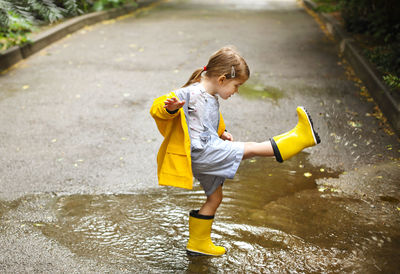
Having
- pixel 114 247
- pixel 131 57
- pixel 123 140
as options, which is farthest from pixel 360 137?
pixel 131 57

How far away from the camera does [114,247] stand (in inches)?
126

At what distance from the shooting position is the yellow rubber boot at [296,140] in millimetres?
2764

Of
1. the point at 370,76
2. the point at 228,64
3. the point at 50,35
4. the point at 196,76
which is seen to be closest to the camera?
the point at 228,64

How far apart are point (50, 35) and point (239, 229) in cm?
790

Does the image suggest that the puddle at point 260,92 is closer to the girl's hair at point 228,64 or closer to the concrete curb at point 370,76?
the concrete curb at point 370,76

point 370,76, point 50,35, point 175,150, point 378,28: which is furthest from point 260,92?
point 50,35

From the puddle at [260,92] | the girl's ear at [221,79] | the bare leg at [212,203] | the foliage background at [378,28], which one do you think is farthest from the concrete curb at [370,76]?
the girl's ear at [221,79]

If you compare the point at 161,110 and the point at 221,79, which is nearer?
the point at 161,110

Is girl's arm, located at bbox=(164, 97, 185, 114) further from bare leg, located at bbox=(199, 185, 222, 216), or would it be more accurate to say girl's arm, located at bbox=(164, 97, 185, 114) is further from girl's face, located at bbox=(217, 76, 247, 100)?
bare leg, located at bbox=(199, 185, 222, 216)

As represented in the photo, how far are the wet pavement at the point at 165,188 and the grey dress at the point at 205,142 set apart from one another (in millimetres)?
731

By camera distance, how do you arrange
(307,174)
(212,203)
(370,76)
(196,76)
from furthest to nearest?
(370,76)
(307,174)
(212,203)
(196,76)

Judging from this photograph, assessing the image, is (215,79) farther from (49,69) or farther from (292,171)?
(49,69)

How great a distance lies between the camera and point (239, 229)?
11.1 feet

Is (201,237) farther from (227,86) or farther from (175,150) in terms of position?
(227,86)
